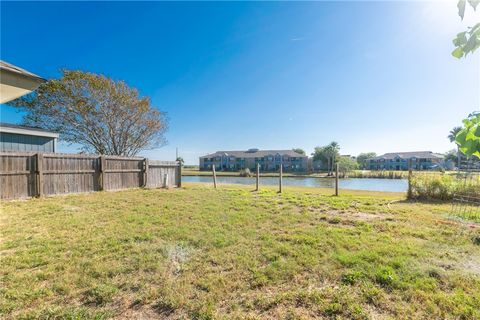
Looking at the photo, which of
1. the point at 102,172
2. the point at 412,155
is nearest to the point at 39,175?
the point at 102,172

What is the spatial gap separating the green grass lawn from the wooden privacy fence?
3.28m

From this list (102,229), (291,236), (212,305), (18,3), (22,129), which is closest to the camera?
(212,305)

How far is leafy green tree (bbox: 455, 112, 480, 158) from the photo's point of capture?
1.17 m

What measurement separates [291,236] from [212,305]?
7.76 feet

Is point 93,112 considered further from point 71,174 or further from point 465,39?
point 465,39

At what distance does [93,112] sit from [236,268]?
20.2m

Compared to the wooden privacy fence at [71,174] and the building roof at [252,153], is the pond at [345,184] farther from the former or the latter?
the building roof at [252,153]

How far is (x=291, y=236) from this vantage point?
13.8 feet

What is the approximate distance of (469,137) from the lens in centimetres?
119

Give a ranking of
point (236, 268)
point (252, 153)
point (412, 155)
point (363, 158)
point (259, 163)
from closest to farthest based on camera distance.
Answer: point (236, 268)
point (259, 163)
point (412, 155)
point (252, 153)
point (363, 158)

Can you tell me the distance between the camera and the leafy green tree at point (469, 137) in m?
1.17

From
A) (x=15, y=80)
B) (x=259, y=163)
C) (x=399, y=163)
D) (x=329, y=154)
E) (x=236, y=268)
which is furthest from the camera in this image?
(x=399, y=163)

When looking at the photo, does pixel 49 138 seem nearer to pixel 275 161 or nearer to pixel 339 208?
pixel 339 208

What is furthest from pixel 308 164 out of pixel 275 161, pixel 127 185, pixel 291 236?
pixel 291 236
